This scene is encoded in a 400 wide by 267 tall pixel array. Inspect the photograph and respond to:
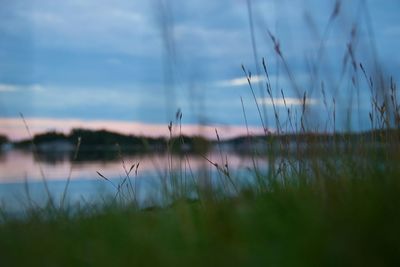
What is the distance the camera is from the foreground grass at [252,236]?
1558 mm

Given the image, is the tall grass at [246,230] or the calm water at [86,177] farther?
the calm water at [86,177]

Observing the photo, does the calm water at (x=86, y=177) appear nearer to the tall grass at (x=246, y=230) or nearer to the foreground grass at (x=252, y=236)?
the tall grass at (x=246, y=230)

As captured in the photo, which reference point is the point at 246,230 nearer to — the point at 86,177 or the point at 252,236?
the point at 252,236

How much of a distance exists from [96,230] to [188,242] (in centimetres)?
48

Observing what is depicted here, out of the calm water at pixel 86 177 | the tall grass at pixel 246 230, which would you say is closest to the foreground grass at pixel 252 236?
the tall grass at pixel 246 230

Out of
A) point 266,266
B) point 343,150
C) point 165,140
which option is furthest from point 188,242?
point 165,140

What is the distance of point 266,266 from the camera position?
4.96 feet

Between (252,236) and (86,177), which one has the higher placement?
(86,177)

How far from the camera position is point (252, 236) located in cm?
171

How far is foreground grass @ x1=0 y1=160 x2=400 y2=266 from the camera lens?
5.11ft

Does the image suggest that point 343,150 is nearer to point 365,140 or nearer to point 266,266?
point 365,140

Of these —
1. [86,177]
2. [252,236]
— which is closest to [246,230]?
[252,236]

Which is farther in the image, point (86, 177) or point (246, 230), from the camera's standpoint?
point (86, 177)

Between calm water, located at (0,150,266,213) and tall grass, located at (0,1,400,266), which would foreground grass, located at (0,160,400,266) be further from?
calm water, located at (0,150,266,213)
